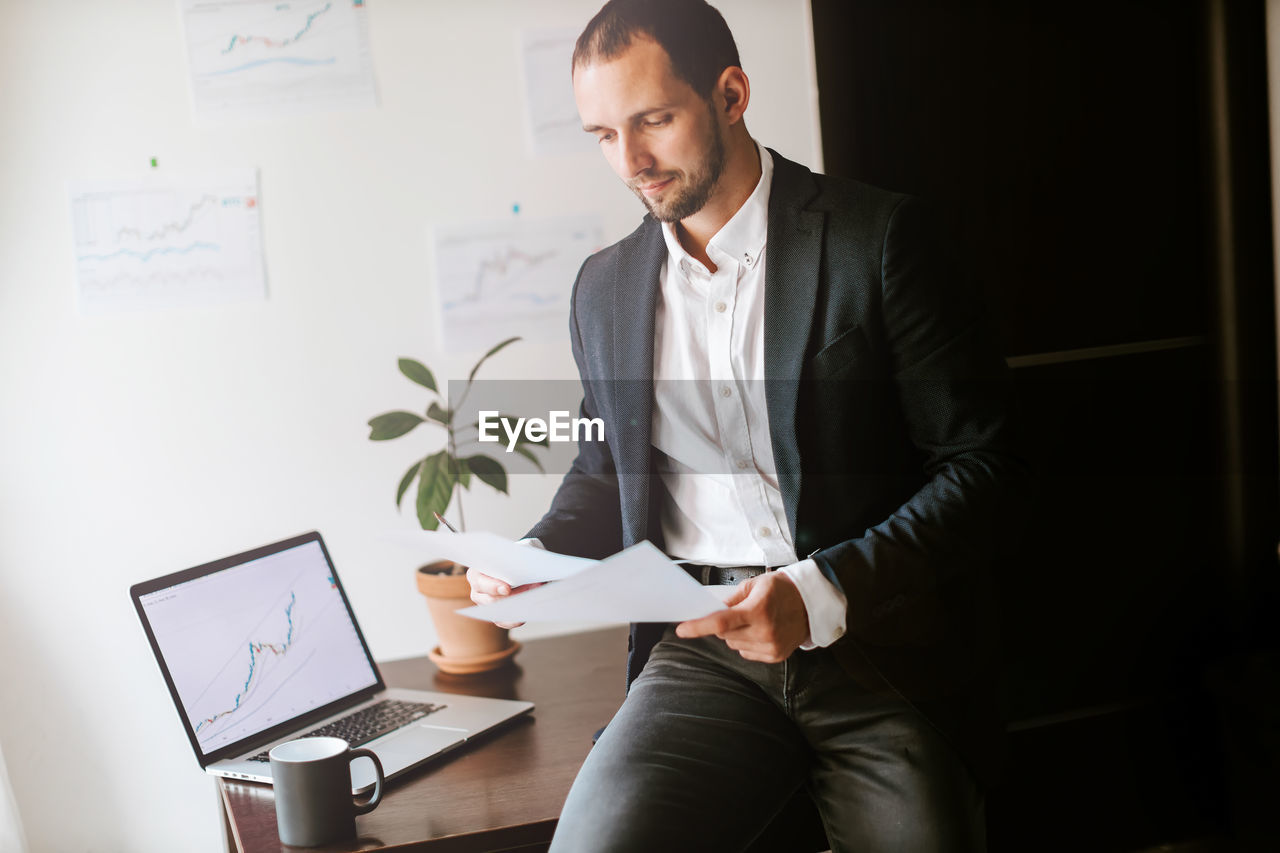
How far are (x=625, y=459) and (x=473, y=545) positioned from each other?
295 mm

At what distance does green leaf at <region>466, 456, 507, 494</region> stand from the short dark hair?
0.68 m

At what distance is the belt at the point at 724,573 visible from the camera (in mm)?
1271

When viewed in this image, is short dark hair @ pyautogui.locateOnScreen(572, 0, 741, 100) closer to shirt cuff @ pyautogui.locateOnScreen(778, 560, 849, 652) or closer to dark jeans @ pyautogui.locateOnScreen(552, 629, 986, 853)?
shirt cuff @ pyautogui.locateOnScreen(778, 560, 849, 652)

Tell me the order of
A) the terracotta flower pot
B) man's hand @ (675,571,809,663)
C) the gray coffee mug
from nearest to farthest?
man's hand @ (675,571,809,663) → the gray coffee mug → the terracotta flower pot

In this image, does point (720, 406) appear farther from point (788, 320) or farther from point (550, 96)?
point (550, 96)

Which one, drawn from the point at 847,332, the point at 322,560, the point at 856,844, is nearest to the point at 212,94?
the point at 322,560

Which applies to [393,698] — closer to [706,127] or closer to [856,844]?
[856,844]

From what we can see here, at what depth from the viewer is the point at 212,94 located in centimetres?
173

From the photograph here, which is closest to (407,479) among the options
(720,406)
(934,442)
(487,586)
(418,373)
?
(418,373)

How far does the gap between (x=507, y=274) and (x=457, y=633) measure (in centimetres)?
65

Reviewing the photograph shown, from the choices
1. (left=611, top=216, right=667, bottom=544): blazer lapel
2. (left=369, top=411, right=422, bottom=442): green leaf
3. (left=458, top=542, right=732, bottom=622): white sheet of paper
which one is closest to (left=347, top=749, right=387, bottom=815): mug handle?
(left=458, top=542, right=732, bottom=622): white sheet of paper

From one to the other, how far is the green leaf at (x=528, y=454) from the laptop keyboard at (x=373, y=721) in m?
0.47

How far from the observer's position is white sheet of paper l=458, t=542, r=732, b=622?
2.96ft

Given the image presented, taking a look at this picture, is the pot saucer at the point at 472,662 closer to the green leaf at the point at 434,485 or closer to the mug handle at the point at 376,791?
the green leaf at the point at 434,485
